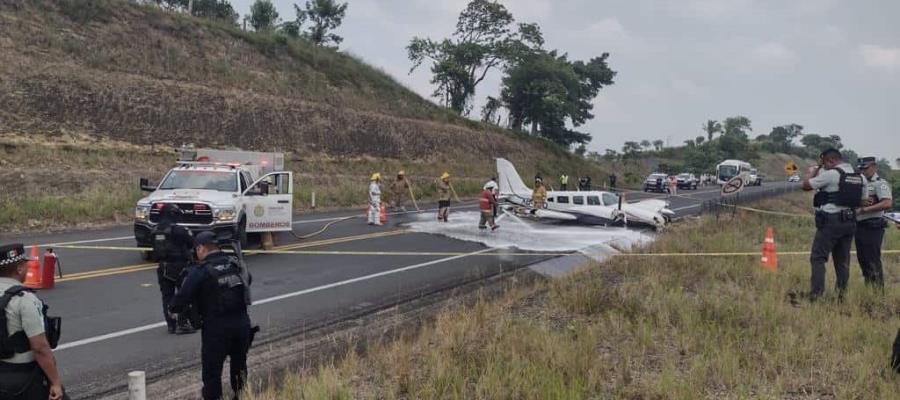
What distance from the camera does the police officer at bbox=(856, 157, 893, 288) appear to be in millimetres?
7805

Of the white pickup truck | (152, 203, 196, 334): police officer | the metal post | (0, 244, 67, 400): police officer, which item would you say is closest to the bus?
the white pickup truck

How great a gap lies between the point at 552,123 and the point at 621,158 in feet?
86.9

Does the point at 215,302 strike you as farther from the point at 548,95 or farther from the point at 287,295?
the point at 548,95

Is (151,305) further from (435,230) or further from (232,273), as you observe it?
(435,230)

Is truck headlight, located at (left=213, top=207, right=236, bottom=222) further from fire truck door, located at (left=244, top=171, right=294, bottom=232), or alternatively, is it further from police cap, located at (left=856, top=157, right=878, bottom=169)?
police cap, located at (left=856, top=157, right=878, bottom=169)

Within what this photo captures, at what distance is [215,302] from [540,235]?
13.4 m

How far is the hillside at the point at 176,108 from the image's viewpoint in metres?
22.6

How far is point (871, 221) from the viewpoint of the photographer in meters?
7.82

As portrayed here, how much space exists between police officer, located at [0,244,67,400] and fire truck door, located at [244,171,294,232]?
9066 mm

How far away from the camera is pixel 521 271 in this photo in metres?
11.7

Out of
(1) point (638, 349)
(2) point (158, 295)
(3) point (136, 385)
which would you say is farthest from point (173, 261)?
(1) point (638, 349)

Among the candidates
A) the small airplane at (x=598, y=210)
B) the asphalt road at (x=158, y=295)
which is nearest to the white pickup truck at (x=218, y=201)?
the asphalt road at (x=158, y=295)

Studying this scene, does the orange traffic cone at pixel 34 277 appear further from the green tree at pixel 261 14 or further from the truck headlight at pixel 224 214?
the green tree at pixel 261 14

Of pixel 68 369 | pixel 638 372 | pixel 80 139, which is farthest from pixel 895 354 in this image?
pixel 80 139
